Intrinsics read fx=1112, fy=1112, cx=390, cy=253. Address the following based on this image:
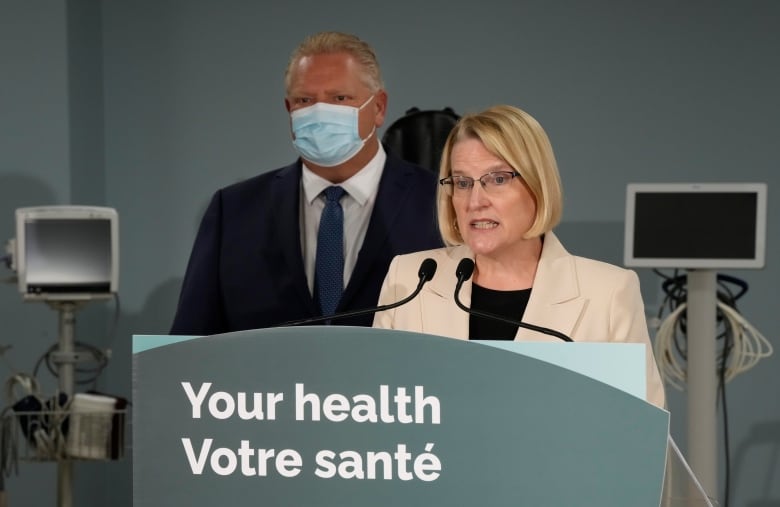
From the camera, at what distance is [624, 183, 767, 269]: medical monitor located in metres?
3.73

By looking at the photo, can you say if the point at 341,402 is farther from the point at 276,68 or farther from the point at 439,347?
the point at 276,68

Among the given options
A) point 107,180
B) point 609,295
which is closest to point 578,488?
point 609,295

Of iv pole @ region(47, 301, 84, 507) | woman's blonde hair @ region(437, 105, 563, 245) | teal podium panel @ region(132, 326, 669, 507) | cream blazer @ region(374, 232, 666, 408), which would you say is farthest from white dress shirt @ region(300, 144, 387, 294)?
teal podium panel @ region(132, 326, 669, 507)

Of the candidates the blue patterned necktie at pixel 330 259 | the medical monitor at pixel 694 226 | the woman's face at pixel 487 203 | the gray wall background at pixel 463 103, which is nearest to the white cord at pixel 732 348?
the medical monitor at pixel 694 226

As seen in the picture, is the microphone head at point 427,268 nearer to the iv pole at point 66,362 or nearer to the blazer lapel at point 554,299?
the blazer lapel at point 554,299

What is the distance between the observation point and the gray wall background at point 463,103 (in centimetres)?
460

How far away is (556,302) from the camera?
212 cm

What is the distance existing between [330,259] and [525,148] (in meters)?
0.81

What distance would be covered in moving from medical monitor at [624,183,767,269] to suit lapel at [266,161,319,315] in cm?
137

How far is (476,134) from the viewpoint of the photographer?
83.8 inches

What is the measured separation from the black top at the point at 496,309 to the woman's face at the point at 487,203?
11 cm

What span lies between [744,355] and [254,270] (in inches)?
82.2

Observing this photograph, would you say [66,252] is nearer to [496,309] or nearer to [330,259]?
[330,259]

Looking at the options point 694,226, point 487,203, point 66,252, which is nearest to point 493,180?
point 487,203
